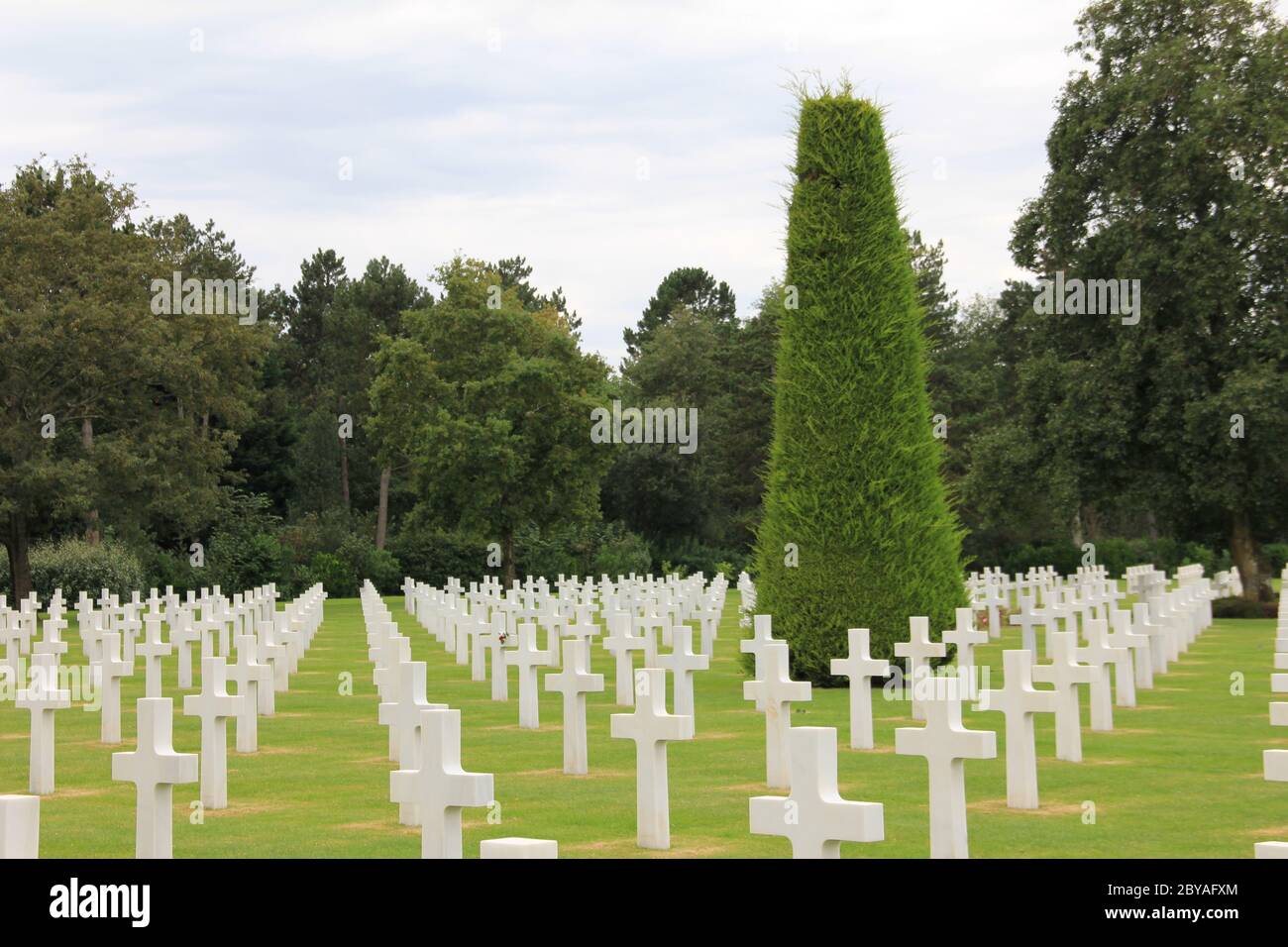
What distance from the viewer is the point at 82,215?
40438mm

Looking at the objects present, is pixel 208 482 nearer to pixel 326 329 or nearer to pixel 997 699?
pixel 326 329

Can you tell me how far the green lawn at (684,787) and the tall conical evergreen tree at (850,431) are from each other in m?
1.37

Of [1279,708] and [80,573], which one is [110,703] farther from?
[80,573]

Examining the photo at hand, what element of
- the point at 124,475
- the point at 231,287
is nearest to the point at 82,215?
the point at 124,475

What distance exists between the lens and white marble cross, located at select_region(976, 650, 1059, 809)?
9.77 meters

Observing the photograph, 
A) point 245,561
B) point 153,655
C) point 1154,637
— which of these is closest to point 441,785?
point 153,655

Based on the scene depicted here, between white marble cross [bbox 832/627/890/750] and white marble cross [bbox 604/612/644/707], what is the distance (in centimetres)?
253

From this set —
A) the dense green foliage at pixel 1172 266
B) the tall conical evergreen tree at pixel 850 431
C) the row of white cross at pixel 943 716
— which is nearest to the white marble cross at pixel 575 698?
the row of white cross at pixel 943 716

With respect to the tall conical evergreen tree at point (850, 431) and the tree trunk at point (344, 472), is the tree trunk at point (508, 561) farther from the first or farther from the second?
the tall conical evergreen tree at point (850, 431)

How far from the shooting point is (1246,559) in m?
35.3

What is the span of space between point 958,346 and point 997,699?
5593 centimetres

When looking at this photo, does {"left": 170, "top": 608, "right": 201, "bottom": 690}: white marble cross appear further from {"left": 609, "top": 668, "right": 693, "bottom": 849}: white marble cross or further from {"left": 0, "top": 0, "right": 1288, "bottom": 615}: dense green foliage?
{"left": 609, "top": 668, "right": 693, "bottom": 849}: white marble cross

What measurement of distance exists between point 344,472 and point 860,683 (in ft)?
178

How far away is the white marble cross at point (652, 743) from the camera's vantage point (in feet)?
27.8
